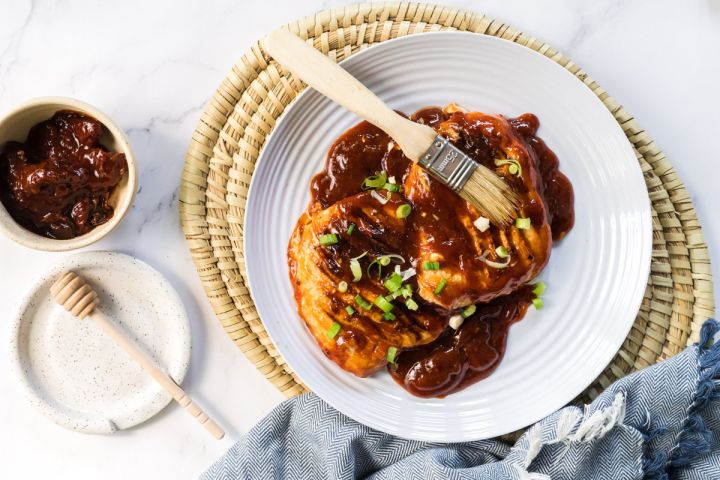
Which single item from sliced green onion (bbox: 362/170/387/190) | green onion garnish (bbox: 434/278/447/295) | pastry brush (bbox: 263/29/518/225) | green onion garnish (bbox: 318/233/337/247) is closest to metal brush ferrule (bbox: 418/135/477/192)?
pastry brush (bbox: 263/29/518/225)

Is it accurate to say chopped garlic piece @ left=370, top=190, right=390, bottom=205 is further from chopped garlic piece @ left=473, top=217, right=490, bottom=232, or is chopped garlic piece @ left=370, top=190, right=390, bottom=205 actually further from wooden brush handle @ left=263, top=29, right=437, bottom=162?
chopped garlic piece @ left=473, top=217, right=490, bottom=232

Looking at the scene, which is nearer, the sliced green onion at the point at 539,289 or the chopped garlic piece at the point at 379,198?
the chopped garlic piece at the point at 379,198

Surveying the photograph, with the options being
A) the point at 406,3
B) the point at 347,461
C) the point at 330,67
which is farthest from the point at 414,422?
the point at 406,3

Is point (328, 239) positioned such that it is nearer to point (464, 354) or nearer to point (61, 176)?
point (464, 354)

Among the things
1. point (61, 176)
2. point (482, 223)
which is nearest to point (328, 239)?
point (482, 223)

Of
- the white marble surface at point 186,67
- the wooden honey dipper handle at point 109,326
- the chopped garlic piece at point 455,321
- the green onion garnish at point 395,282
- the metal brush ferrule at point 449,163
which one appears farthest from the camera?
the white marble surface at point 186,67

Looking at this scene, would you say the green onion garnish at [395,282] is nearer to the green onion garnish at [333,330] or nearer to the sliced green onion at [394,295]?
the sliced green onion at [394,295]

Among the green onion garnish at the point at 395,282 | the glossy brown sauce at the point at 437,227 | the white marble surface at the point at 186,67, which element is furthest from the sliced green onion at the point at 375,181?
the white marble surface at the point at 186,67

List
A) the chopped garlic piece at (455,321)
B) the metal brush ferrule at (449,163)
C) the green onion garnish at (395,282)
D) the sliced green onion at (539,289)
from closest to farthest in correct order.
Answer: the metal brush ferrule at (449,163)
the green onion garnish at (395,282)
the chopped garlic piece at (455,321)
the sliced green onion at (539,289)
